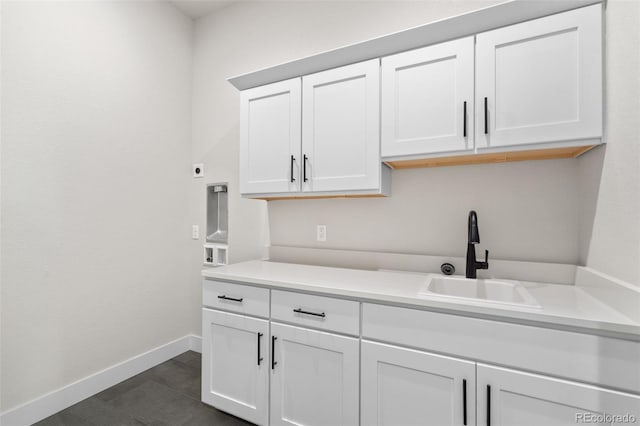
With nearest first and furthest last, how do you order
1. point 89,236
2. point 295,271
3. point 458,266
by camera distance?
point 458,266
point 295,271
point 89,236

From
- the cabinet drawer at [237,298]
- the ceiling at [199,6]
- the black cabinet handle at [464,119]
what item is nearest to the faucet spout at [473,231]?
the black cabinet handle at [464,119]

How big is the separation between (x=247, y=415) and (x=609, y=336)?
66.6 inches

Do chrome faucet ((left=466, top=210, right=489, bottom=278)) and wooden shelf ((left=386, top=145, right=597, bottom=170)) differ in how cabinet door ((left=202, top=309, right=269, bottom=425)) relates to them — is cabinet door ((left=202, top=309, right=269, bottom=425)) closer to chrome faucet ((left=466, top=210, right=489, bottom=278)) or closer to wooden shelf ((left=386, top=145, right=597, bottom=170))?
chrome faucet ((left=466, top=210, right=489, bottom=278))

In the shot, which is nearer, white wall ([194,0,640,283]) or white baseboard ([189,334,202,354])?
white wall ([194,0,640,283])

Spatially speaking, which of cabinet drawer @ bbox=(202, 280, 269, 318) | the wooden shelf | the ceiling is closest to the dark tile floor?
cabinet drawer @ bbox=(202, 280, 269, 318)

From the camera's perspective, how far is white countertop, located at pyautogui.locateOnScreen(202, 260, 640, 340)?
1.02 m

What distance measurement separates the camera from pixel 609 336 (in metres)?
0.98

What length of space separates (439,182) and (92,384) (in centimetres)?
267

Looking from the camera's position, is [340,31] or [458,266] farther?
[340,31]

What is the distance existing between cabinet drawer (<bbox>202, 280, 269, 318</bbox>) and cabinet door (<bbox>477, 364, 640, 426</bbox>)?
1072 mm

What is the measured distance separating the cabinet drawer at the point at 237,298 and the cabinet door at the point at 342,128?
0.69 m

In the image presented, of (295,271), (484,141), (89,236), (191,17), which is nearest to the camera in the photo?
(484,141)

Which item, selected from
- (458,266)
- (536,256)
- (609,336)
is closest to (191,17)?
(458,266)

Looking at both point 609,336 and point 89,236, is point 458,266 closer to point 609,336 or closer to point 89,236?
point 609,336
